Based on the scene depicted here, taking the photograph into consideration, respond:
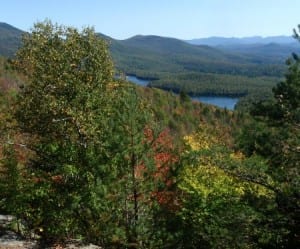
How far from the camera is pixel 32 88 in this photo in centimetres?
2394

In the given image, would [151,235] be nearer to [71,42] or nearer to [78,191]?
[78,191]

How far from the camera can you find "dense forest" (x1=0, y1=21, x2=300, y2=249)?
21.2 meters

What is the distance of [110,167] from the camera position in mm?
21328

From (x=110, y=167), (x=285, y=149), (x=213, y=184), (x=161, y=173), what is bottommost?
(x=213, y=184)

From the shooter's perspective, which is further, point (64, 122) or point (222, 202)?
point (222, 202)

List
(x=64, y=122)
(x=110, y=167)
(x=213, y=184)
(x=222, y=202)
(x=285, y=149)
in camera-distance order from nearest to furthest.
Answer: (x=285, y=149) → (x=110, y=167) → (x=64, y=122) → (x=222, y=202) → (x=213, y=184)

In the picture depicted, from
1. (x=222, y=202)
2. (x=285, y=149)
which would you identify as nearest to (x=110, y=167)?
(x=222, y=202)

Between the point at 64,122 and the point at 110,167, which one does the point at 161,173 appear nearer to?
the point at 110,167

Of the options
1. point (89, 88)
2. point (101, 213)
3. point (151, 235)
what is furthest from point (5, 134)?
point (151, 235)

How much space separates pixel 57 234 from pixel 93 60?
8969mm

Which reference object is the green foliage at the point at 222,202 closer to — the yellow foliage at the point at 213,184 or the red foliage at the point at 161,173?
the yellow foliage at the point at 213,184

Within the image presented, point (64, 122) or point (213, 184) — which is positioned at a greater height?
point (64, 122)

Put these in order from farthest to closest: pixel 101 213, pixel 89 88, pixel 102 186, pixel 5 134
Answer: pixel 5 134
pixel 89 88
pixel 101 213
pixel 102 186

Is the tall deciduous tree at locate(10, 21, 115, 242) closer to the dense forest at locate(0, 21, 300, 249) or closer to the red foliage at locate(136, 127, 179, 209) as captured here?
the dense forest at locate(0, 21, 300, 249)
